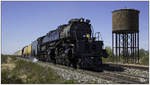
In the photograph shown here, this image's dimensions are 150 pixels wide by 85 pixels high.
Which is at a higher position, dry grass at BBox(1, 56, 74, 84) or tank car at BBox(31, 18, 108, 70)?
tank car at BBox(31, 18, 108, 70)

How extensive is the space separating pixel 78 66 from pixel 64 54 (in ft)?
5.75

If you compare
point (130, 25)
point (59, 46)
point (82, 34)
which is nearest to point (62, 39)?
point (59, 46)

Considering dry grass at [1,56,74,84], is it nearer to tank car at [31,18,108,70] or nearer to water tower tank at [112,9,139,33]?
tank car at [31,18,108,70]

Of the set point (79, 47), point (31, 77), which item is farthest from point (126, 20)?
point (31, 77)

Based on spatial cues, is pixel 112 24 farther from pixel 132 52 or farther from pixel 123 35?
pixel 132 52

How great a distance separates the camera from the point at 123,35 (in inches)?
1217

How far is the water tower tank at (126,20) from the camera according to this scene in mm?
28969

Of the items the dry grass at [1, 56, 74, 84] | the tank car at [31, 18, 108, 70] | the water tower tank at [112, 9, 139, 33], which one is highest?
the water tower tank at [112, 9, 139, 33]

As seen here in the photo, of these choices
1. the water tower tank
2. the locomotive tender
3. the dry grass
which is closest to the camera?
the dry grass

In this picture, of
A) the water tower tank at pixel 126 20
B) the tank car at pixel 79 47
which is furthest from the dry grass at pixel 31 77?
the water tower tank at pixel 126 20

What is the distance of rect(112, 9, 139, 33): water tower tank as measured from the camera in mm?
28969

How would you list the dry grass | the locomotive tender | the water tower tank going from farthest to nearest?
the water tower tank → the locomotive tender → the dry grass

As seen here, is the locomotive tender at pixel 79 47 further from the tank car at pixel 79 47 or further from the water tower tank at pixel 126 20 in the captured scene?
the water tower tank at pixel 126 20

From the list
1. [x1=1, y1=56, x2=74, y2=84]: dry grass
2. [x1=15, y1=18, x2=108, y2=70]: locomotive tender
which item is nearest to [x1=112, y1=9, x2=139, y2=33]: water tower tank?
[x1=15, y1=18, x2=108, y2=70]: locomotive tender
